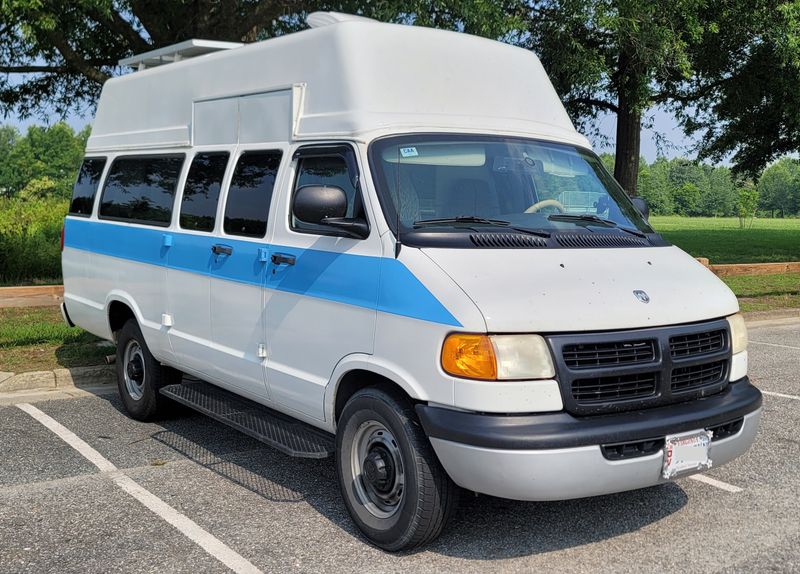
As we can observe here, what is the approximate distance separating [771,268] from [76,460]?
1460cm

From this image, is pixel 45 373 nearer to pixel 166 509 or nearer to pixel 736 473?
pixel 166 509

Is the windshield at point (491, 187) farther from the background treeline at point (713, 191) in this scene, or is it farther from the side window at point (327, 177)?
the background treeline at point (713, 191)

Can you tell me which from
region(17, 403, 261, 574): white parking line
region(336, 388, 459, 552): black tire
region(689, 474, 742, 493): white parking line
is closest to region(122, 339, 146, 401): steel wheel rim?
region(17, 403, 261, 574): white parking line

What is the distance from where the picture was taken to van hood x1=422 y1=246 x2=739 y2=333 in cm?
411

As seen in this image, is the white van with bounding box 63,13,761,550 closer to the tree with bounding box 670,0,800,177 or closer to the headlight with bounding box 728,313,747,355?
the headlight with bounding box 728,313,747,355

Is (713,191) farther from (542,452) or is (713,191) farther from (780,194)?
(542,452)

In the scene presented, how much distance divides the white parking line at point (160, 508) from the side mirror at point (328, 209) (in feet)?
5.85

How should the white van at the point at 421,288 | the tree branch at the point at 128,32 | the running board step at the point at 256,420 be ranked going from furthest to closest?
1. the tree branch at the point at 128,32
2. the running board step at the point at 256,420
3. the white van at the point at 421,288

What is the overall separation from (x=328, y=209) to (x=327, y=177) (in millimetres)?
502

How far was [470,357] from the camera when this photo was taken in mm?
4062

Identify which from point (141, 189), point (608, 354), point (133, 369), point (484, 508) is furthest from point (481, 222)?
point (133, 369)

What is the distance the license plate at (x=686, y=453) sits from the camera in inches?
168

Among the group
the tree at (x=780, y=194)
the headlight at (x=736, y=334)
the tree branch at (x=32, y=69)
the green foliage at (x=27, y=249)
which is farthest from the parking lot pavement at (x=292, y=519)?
the tree at (x=780, y=194)

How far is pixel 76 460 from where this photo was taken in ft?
20.0
